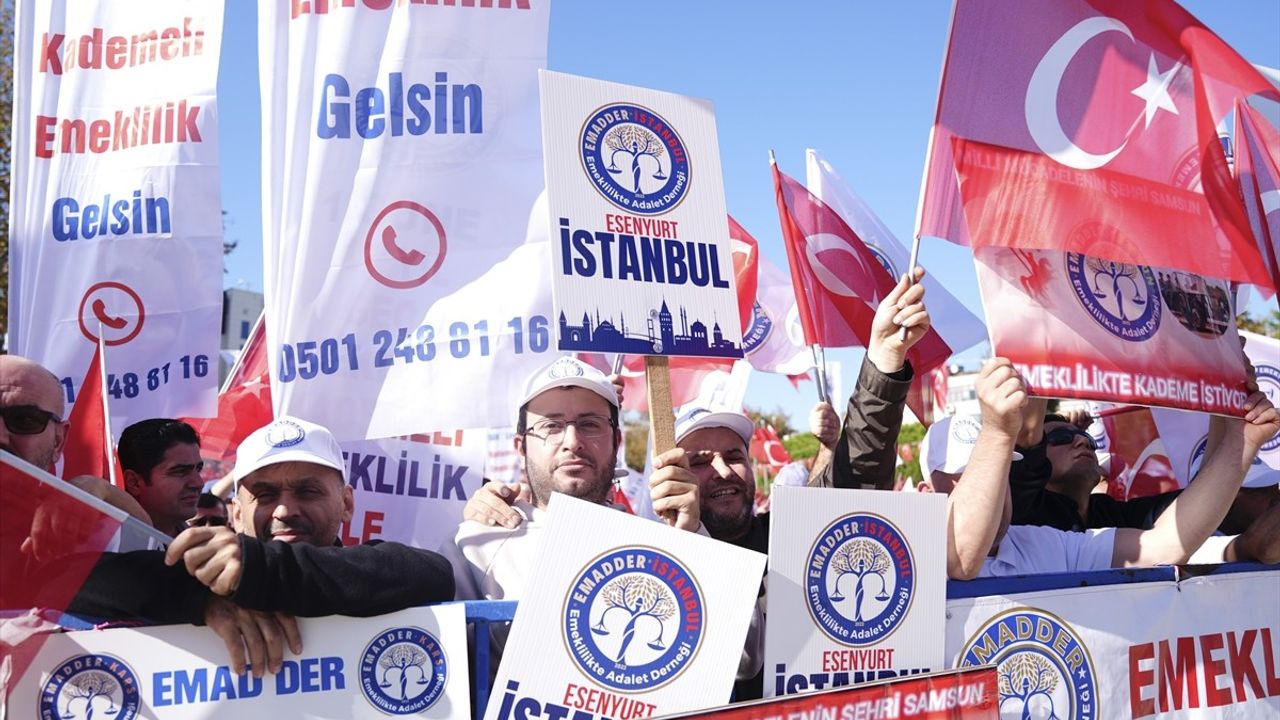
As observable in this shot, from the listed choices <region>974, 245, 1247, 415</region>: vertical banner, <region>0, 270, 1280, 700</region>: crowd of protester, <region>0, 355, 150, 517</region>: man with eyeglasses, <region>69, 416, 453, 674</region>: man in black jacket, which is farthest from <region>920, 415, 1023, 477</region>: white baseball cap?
<region>0, 355, 150, 517</region>: man with eyeglasses

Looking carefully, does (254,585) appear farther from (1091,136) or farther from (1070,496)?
(1070,496)

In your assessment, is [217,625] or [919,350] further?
[919,350]

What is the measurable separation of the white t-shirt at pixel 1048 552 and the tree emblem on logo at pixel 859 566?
0.91 m

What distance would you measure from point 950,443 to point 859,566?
1.63 m

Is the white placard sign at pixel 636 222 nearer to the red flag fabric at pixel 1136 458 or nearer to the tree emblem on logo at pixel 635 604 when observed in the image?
the tree emblem on logo at pixel 635 604

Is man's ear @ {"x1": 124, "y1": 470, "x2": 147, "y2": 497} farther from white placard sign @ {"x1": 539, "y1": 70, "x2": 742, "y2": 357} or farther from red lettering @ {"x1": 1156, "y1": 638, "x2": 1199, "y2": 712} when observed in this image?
red lettering @ {"x1": 1156, "y1": 638, "x2": 1199, "y2": 712}

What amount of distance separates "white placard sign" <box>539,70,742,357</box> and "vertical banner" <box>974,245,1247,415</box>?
1108 mm

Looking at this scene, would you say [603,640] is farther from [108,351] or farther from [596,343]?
[108,351]

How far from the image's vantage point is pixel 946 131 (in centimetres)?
364

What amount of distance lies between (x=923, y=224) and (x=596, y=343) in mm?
1331

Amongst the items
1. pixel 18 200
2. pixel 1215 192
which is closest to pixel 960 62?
pixel 1215 192

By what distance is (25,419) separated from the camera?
3.25 m

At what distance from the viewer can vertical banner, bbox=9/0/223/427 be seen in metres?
4.95

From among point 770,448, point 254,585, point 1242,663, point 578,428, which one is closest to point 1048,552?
point 1242,663
